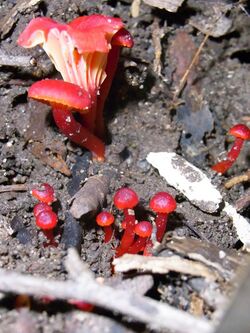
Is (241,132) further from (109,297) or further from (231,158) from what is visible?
(109,297)

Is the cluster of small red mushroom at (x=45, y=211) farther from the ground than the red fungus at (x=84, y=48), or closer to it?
closer to it

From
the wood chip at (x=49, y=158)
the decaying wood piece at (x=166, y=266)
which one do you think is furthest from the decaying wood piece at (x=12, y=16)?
the decaying wood piece at (x=166, y=266)

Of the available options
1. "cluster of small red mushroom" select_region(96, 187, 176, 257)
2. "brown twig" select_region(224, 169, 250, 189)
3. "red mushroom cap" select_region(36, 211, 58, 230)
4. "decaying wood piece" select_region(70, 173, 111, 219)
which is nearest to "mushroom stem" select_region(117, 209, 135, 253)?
"cluster of small red mushroom" select_region(96, 187, 176, 257)

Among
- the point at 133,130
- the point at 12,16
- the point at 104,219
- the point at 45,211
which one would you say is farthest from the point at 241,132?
the point at 12,16

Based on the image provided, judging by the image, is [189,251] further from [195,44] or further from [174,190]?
[195,44]

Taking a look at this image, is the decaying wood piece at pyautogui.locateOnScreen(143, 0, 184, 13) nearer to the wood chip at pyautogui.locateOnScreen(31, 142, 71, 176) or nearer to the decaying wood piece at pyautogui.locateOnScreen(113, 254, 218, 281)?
the wood chip at pyautogui.locateOnScreen(31, 142, 71, 176)

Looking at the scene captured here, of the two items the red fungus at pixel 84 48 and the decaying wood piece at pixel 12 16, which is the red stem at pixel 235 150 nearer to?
the red fungus at pixel 84 48

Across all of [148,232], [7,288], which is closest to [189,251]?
[148,232]
